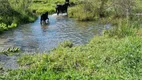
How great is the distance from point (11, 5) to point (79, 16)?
5979 millimetres

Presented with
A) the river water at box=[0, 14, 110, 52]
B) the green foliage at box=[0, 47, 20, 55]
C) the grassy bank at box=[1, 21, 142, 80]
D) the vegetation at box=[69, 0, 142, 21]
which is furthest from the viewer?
the vegetation at box=[69, 0, 142, 21]

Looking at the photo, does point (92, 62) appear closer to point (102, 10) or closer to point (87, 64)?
point (87, 64)

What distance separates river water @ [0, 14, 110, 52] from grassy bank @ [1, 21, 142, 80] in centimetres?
307

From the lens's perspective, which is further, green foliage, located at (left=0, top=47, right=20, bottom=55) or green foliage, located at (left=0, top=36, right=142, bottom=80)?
green foliage, located at (left=0, top=47, right=20, bottom=55)

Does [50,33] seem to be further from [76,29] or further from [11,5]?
[11,5]

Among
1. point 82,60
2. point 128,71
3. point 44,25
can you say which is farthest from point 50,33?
point 128,71

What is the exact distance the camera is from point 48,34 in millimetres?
22609

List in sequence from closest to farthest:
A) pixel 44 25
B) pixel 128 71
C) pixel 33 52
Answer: pixel 128 71, pixel 33 52, pixel 44 25

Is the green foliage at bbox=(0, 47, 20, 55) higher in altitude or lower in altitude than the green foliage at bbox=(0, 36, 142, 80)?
lower

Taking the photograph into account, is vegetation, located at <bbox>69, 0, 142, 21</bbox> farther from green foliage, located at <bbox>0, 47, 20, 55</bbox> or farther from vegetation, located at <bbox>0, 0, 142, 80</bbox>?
green foliage, located at <bbox>0, 47, 20, 55</bbox>

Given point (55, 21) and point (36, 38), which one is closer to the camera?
point (36, 38)

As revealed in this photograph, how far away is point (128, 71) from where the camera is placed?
12.1 meters

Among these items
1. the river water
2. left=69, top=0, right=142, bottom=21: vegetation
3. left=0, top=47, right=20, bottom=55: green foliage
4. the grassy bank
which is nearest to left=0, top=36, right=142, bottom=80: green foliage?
the grassy bank

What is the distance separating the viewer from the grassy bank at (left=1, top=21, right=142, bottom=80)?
11.9 metres
